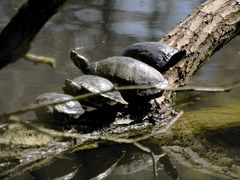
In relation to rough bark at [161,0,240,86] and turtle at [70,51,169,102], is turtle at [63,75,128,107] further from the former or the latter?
rough bark at [161,0,240,86]

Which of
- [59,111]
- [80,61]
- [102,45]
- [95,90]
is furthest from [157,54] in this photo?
[102,45]

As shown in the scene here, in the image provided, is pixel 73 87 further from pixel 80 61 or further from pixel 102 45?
pixel 102 45

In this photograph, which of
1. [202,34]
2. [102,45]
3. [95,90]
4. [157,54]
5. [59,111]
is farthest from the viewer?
[102,45]

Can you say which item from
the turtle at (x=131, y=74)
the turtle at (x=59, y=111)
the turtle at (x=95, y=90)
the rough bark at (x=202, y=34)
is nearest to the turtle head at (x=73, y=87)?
the turtle at (x=95, y=90)

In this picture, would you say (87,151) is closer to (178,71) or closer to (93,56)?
(178,71)

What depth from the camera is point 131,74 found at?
10.4 ft

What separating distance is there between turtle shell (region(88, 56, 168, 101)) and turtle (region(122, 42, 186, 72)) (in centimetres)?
17

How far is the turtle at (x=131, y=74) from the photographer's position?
3156 mm

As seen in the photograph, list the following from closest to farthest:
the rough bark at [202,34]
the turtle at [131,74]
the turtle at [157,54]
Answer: the turtle at [131,74] → the turtle at [157,54] → the rough bark at [202,34]

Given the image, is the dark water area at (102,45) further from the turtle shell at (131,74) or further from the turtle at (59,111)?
the turtle shell at (131,74)

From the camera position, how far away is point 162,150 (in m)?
3.07

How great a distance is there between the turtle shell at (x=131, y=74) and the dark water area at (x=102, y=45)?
1.67ft

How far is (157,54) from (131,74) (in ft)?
1.23

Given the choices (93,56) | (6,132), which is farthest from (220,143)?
(93,56)
